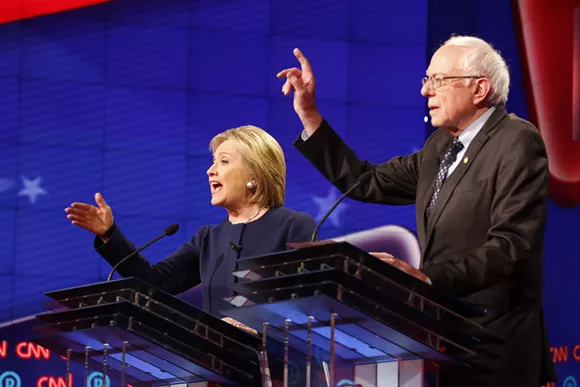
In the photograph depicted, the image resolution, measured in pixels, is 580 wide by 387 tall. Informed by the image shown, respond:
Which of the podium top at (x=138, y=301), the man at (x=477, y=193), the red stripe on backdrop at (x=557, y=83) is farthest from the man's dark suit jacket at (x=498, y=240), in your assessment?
the red stripe on backdrop at (x=557, y=83)

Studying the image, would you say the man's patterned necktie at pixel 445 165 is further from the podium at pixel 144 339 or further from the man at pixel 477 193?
the podium at pixel 144 339

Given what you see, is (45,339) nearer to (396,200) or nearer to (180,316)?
(180,316)

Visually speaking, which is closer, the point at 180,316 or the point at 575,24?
the point at 180,316

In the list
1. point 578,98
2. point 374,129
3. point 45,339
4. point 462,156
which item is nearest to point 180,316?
point 45,339

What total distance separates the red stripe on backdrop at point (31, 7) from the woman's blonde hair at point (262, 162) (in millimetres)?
2228

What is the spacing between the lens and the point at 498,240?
2.67 meters

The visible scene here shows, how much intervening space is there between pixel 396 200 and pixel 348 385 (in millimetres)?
845

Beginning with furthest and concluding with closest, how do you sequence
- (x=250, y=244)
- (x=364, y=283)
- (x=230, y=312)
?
(x=250, y=244) < (x=230, y=312) < (x=364, y=283)

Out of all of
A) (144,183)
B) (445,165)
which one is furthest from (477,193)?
(144,183)

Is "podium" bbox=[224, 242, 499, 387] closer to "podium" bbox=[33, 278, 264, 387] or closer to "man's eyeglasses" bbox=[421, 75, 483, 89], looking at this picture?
"podium" bbox=[33, 278, 264, 387]

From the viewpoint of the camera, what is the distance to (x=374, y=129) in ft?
20.7

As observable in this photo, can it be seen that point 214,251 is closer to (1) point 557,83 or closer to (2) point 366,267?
(2) point 366,267

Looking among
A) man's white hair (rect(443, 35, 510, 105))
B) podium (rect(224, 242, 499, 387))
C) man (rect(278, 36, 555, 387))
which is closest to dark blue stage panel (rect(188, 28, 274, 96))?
man (rect(278, 36, 555, 387))

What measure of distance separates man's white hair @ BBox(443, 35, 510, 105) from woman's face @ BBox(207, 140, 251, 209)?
1184mm
